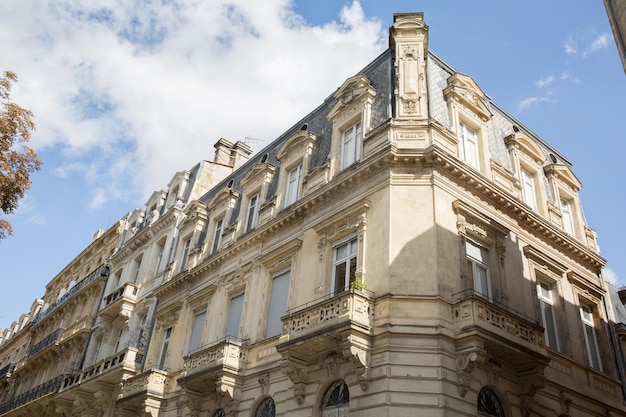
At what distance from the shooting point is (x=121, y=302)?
27.9 m

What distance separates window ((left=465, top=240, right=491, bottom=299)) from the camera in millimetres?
15484

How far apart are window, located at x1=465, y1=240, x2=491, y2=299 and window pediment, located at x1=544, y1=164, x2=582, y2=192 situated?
7210 mm

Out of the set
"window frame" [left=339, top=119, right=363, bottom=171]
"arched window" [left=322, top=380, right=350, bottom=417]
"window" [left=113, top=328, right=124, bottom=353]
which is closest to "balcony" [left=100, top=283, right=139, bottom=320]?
"window" [left=113, top=328, right=124, bottom=353]

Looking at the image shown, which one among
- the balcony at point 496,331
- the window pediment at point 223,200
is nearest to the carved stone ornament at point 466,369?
the balcony at point 496,331

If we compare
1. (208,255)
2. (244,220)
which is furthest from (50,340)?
(244,220)

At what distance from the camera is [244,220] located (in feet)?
74.0

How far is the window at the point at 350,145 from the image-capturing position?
18.0 m

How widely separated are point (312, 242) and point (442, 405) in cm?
698

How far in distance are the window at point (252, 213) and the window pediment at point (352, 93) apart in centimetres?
505

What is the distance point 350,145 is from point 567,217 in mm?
9628

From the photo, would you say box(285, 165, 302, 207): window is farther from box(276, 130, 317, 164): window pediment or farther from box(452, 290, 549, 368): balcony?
box(452, 290, 549, 368): balcony

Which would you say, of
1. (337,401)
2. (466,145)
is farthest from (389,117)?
(337,401)

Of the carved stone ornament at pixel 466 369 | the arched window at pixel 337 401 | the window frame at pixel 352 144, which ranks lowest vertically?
the arched window at pixel 337 401

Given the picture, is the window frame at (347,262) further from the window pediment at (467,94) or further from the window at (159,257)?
the window at (159,257)
